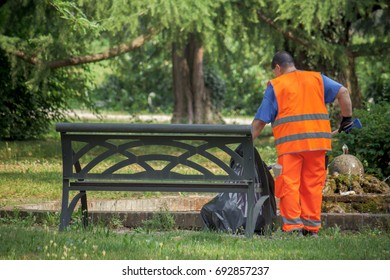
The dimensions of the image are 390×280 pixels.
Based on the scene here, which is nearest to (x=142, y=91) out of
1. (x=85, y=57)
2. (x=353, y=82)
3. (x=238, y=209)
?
(x=353, y=82)

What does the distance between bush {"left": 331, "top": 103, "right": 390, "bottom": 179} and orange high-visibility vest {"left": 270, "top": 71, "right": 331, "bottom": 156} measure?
367cm

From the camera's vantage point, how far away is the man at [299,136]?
9.00 metres

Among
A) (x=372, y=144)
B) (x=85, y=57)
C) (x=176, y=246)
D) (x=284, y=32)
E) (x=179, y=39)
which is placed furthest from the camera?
(x=284, y=32)

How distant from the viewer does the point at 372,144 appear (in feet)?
42.1

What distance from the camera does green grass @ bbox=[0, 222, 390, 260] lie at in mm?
7117

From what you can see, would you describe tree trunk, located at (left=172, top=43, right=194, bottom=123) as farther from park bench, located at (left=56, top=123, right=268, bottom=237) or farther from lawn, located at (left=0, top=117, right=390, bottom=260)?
park bench, located at (left=56, top=123, right=268, bottom=237)

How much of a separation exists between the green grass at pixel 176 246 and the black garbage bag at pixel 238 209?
28.7 inches

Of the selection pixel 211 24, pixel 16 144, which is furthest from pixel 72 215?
pixel 16 144

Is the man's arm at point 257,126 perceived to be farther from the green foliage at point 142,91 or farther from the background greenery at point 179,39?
the green foliage at point 142,91

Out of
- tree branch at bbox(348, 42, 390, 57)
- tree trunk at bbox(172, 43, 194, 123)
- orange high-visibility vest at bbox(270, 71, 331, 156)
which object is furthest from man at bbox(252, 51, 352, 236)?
tree trunk at bbox(172, 43, 194, 123)

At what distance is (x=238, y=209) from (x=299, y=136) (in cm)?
91

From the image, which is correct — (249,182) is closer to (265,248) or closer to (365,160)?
(265,248)

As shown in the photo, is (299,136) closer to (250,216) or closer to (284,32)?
(250,216)

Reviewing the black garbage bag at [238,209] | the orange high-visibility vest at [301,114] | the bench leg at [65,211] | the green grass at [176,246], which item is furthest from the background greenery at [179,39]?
the bench leg at [65,211]
